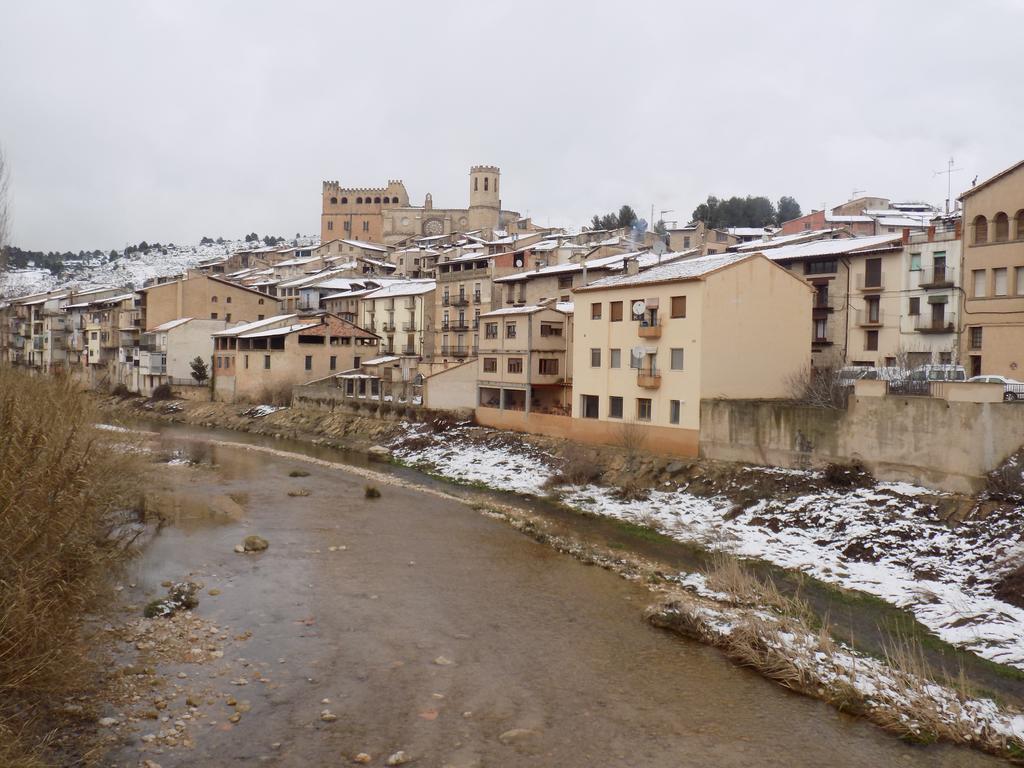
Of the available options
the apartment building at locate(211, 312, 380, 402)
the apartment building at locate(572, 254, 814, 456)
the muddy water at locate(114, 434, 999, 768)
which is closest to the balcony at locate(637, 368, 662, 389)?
the apartment building at locate(572, 254, 814, 456)

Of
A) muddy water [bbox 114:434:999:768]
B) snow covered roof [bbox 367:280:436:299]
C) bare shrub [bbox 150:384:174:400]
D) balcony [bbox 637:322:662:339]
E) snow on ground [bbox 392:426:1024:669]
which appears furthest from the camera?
bare shrub [bbox 150:384:174:400]

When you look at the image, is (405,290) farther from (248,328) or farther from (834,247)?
(834,247)

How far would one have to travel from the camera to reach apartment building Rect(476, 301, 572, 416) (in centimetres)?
3619

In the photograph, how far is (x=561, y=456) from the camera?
100.0 feet

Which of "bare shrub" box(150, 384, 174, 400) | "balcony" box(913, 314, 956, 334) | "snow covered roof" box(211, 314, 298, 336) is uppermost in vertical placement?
"snow covered roof" box(211, 314, 298, 336)

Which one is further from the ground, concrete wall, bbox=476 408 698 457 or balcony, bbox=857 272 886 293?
balcony, bbox=857 272 886 293

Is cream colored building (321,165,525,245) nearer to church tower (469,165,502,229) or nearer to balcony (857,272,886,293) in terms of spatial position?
church tower (469,165,502,229)

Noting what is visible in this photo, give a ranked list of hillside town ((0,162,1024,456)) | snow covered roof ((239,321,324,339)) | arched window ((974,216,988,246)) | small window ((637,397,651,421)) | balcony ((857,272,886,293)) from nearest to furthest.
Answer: arched window ((974,216,988,246)), hillside town ((0,162,1024,456)), small window ((637,397,651,421)), balcony ((857,272,886,293)), snow covered roof ((239,321,324,339))

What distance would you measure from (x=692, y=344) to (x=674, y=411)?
93.6 inches

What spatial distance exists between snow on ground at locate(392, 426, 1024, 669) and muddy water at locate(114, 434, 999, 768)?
4.29 meters

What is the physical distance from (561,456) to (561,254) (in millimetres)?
23176

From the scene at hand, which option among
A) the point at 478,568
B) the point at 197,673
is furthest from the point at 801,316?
the point at 197,673

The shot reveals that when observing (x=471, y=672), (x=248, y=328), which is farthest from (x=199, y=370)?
(x=471, y=672)

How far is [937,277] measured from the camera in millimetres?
31922
